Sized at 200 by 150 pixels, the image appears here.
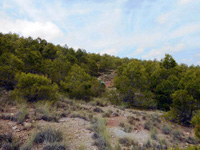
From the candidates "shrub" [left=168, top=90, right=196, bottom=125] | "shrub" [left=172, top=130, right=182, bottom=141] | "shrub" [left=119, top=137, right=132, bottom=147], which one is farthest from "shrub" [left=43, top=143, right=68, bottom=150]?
"shrub" [left=168, top=90, right=196, bottom=125]

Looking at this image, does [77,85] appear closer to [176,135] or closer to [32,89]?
[32,89]

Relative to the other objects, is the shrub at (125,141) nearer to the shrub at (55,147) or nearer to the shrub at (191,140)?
the shrub at (55,147)

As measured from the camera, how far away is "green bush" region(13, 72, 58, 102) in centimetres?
709

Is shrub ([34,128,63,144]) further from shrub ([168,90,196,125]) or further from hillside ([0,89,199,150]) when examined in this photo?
shrub ([168,90,196,125])

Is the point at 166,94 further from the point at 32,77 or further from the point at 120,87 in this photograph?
the point at 32,77

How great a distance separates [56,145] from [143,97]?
915cm

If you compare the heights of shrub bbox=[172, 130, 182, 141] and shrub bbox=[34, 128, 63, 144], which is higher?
shrub bbox=[34, 128, 63, 144]

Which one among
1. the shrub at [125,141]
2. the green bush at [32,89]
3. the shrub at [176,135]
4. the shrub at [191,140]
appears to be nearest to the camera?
the shrub at [125,141]

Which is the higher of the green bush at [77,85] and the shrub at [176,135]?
the green bush at [77,85]

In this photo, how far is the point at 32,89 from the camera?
7.13 meters

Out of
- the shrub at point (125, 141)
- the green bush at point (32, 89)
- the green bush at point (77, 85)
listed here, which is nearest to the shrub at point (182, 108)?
the shrub at point (125, 141)

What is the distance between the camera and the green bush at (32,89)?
→ 23.3ft

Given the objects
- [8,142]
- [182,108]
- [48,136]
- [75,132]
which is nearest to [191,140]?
[182,108]

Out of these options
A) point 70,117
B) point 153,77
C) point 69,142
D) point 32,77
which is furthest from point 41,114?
point 153,77
